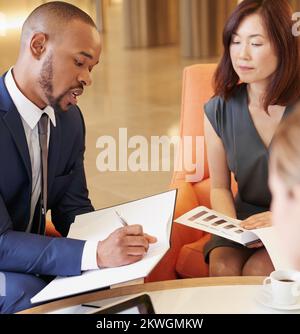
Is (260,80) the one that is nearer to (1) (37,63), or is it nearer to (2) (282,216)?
(1) (37,63)

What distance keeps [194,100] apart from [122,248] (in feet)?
3.92

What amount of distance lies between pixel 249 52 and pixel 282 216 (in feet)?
5.37

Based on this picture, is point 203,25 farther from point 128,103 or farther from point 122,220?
point 122,220

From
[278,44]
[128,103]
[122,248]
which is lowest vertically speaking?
[122,248]

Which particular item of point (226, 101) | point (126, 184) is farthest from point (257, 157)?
point (126, 184)

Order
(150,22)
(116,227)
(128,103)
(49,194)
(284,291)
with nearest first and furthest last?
(284,291) → (116,227) → (49,194) → (128,103) → (150,22)

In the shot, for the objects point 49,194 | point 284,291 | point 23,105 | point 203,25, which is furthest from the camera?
point 203,25

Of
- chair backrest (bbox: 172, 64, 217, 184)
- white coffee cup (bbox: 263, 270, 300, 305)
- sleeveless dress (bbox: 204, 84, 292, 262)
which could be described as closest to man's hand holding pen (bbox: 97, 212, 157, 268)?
white coffee cup (bbox: 263, 270, 300, 305)

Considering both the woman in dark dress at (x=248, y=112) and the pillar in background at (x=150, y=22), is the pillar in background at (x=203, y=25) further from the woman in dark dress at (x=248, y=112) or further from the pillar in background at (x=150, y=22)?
the woman in dark dress at (x=248, y=112)

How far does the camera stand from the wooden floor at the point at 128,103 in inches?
196

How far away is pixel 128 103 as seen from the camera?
23.1ft

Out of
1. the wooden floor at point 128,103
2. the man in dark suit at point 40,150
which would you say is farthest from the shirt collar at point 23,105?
the wooden floor at point 128,103

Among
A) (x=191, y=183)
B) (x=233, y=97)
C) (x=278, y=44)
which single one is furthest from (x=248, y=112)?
(x=191, y=183)

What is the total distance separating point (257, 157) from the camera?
2.74m
